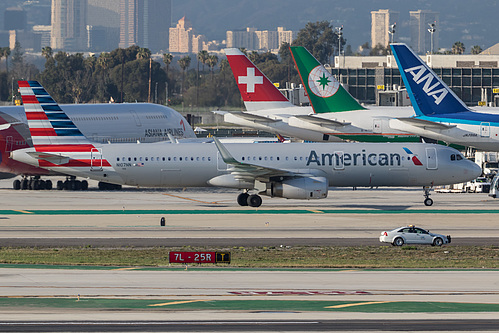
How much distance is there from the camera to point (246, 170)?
5644cm

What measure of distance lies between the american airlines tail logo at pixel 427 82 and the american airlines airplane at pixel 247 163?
7315 millimetres

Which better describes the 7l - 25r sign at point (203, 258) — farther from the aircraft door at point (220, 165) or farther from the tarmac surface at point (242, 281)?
the aircraft door at point (220, 165)

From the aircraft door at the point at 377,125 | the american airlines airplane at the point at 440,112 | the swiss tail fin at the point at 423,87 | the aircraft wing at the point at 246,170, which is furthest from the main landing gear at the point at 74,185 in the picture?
the swiss tail fin at the point at 423,87

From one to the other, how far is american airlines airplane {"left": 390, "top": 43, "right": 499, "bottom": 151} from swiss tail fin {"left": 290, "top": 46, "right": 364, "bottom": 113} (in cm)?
1209

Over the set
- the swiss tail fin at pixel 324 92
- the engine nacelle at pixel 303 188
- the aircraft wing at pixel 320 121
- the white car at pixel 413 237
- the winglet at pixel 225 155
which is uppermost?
the swiss tail fin at pixel 324 92

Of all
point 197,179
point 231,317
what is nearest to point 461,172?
point 197,179

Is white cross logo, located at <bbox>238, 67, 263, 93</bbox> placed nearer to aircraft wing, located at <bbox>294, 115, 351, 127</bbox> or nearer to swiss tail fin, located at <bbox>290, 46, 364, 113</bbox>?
swiss tail fin, located at <bbox>290, 46, 364, 113</bbox>

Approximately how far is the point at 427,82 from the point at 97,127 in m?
28.9

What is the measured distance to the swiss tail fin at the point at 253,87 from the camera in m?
78.3

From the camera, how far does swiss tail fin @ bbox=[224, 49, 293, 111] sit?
7831 centimetres

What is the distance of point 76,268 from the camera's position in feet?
109

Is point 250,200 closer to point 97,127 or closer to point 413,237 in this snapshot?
point 413,237

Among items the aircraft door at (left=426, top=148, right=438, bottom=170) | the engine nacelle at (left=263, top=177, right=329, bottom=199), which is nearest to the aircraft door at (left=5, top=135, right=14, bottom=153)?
the engine nacelle at (left=263, top=177, right=329, bottom=199)

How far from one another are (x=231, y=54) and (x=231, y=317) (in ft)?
184
